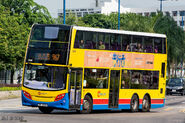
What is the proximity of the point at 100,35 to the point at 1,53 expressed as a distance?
2221 cm

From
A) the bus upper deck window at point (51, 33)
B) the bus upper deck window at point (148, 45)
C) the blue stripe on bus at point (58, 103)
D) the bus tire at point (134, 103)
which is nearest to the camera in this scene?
the blue stripe on bus at point (58, 103)

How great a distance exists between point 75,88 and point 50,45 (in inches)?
84.8

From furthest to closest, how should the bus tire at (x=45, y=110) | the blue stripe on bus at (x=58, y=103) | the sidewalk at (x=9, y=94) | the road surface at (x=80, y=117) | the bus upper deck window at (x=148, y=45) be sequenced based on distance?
the sidewalk at (x=9, y=94) < the bus upper deck window at (x=148, y=45) < the bus tire at (x=45, y=110) < the blue stripe on bus at (x=58, y=103) < the road surface at (x=80, y=117)

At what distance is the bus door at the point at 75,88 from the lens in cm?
2307

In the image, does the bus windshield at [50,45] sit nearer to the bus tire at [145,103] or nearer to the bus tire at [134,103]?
the bus tire at [134,103]

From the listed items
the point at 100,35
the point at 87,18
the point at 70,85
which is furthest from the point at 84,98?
the point at 87,18

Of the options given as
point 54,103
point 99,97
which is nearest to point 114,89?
point 99,97

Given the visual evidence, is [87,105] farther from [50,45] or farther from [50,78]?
[50,45]

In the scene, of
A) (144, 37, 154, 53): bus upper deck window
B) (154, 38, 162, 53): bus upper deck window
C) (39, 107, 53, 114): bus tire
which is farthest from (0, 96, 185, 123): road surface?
(154, 38, 162, 53): bus upper deck window

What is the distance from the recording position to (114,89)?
25.8 m

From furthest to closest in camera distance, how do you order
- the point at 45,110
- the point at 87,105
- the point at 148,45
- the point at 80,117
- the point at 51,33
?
the point at 148,45 < the point at 87,105 < the point at 45,110 < the point at 51,33 < the point at 80,117

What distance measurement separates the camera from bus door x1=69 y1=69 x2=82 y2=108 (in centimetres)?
2307

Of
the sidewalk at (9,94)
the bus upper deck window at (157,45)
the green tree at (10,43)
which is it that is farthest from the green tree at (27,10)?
the bus upper deck window at (157,45)

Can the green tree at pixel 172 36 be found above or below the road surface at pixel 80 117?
above
